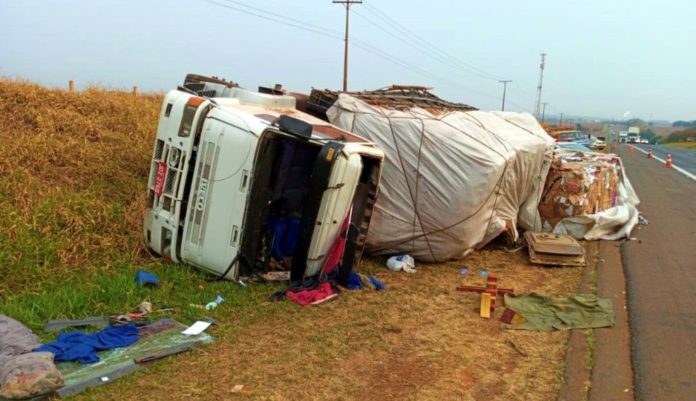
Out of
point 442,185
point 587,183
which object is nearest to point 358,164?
point 442,185

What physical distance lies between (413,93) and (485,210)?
339 centimetres

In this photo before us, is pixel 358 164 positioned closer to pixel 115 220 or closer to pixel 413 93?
pixel 115 220

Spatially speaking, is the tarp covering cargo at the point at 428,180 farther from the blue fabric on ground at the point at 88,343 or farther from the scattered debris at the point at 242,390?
the scattered debris at the point at 242,390

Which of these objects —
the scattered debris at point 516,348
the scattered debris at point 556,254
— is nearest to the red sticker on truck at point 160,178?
the scattered debris at point 516,348

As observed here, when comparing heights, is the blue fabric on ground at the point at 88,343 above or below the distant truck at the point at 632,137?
below

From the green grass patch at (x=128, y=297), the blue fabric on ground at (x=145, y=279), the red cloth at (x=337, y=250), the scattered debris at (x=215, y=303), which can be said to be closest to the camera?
the green grass patch at (x=128, y=297)

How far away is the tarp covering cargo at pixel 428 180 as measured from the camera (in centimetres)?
726

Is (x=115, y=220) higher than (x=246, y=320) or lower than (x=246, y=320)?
higher

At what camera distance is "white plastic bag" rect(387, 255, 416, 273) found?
7273mm

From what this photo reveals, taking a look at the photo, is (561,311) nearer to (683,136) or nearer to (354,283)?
(354,283)

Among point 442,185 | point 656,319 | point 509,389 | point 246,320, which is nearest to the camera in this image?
point 509,389

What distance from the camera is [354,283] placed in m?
6.42

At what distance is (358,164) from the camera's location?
6.00 metres

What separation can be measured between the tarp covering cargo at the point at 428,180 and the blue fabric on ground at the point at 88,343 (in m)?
3.58
